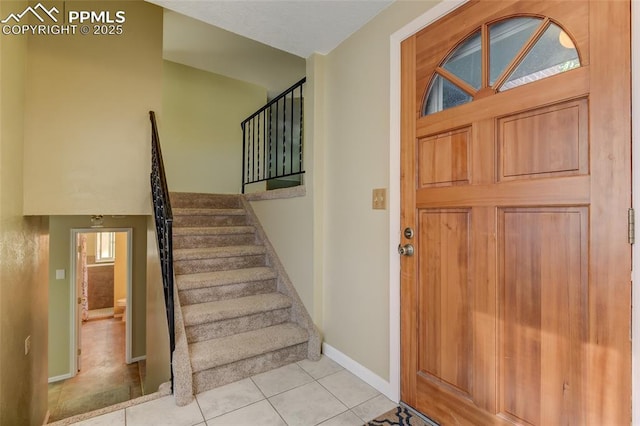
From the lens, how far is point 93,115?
2.55 meters

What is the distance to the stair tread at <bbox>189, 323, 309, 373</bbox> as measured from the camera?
77.9 inches

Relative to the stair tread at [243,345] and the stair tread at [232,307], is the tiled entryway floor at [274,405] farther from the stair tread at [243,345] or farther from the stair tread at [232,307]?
the stair tread at [232,307]

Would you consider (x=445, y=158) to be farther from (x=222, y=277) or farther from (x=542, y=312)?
(x=222, y=277)

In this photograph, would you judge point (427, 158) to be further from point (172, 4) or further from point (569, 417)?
point (172, 4)

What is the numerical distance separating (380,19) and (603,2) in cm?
118

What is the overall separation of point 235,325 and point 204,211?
4.76ft

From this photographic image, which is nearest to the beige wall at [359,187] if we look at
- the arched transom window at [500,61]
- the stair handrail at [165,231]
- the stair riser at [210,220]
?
the arched transom window at [500,61]

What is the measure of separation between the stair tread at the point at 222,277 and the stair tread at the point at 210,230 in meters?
0.47

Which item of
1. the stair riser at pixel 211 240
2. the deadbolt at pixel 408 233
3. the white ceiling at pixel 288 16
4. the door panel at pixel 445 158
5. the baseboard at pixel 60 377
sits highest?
the white ceiling at pixel 288 16

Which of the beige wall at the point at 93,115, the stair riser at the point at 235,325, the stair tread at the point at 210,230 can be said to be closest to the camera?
the stair riser at the point at 235,325

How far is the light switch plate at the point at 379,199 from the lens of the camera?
1.92m

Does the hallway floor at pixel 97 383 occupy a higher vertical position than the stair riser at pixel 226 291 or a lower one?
lower

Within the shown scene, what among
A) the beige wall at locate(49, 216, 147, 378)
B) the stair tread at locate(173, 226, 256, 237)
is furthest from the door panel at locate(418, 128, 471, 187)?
the beige wall at locate(49, 216, 147, 378)

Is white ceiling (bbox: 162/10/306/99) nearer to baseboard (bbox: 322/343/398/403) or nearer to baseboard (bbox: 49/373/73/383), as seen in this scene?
baseboard (bbox: 322/343/398/403)
